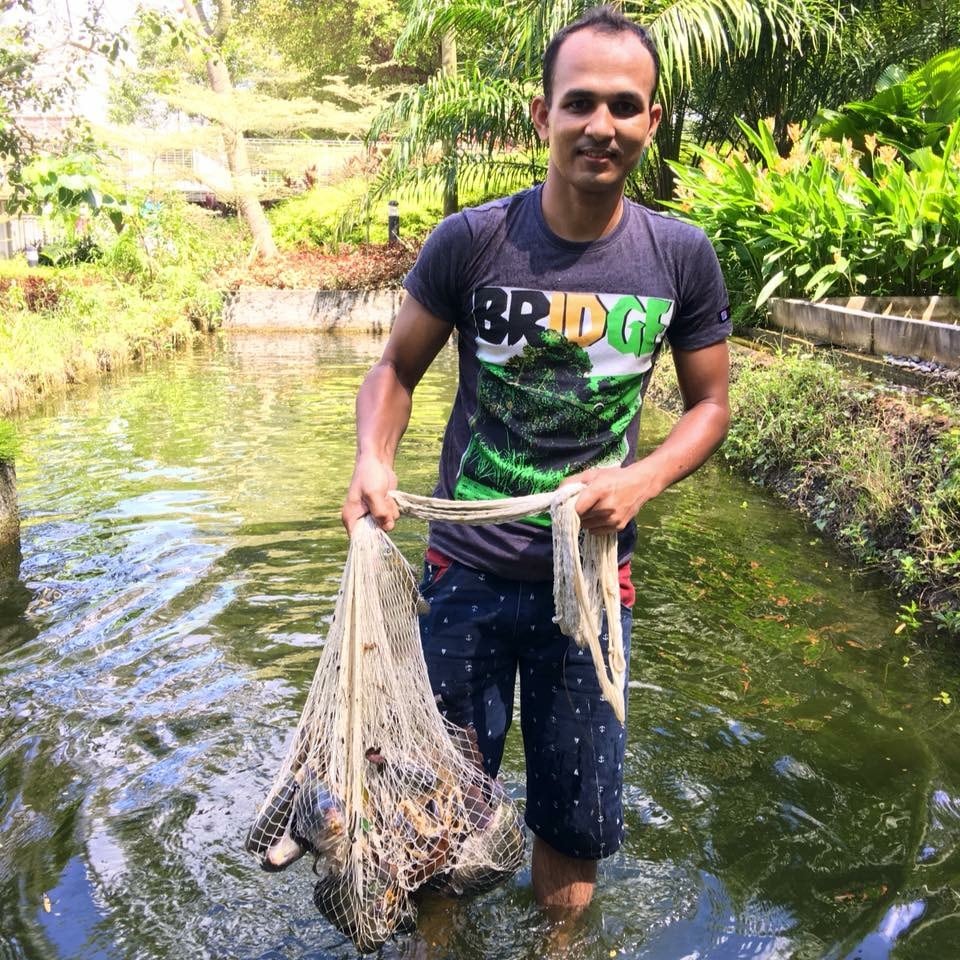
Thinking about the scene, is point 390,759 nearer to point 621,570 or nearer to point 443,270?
point 621,570

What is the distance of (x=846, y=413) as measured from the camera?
6.30m

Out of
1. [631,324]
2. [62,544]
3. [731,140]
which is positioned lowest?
[62,544]

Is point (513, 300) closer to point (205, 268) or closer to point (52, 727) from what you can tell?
point (52, 727)

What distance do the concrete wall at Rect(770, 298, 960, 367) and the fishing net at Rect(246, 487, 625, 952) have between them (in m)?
4.96

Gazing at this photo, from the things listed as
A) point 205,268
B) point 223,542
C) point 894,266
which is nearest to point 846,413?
point 894,266

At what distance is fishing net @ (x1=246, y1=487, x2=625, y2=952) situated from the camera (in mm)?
2127

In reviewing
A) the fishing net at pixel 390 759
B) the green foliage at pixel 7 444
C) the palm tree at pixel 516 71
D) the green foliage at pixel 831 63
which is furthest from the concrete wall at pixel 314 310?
the fishing net at pixel 390 759

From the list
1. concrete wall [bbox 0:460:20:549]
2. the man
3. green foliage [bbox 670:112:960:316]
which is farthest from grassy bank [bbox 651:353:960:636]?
concrete wall [bbox 0:460:20:549]

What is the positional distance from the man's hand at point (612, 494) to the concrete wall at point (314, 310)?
1646 cm

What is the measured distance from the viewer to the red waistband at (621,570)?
2363 mm

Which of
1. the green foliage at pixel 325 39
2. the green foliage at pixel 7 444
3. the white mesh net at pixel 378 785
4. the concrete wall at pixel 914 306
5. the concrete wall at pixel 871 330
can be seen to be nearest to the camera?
the white mesh net at pixel 378 785

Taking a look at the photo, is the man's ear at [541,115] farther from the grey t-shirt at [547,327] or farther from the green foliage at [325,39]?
the green foliage at [325,39]

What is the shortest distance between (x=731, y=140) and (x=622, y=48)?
13207 millimetres

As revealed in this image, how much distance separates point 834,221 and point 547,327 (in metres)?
7.04
